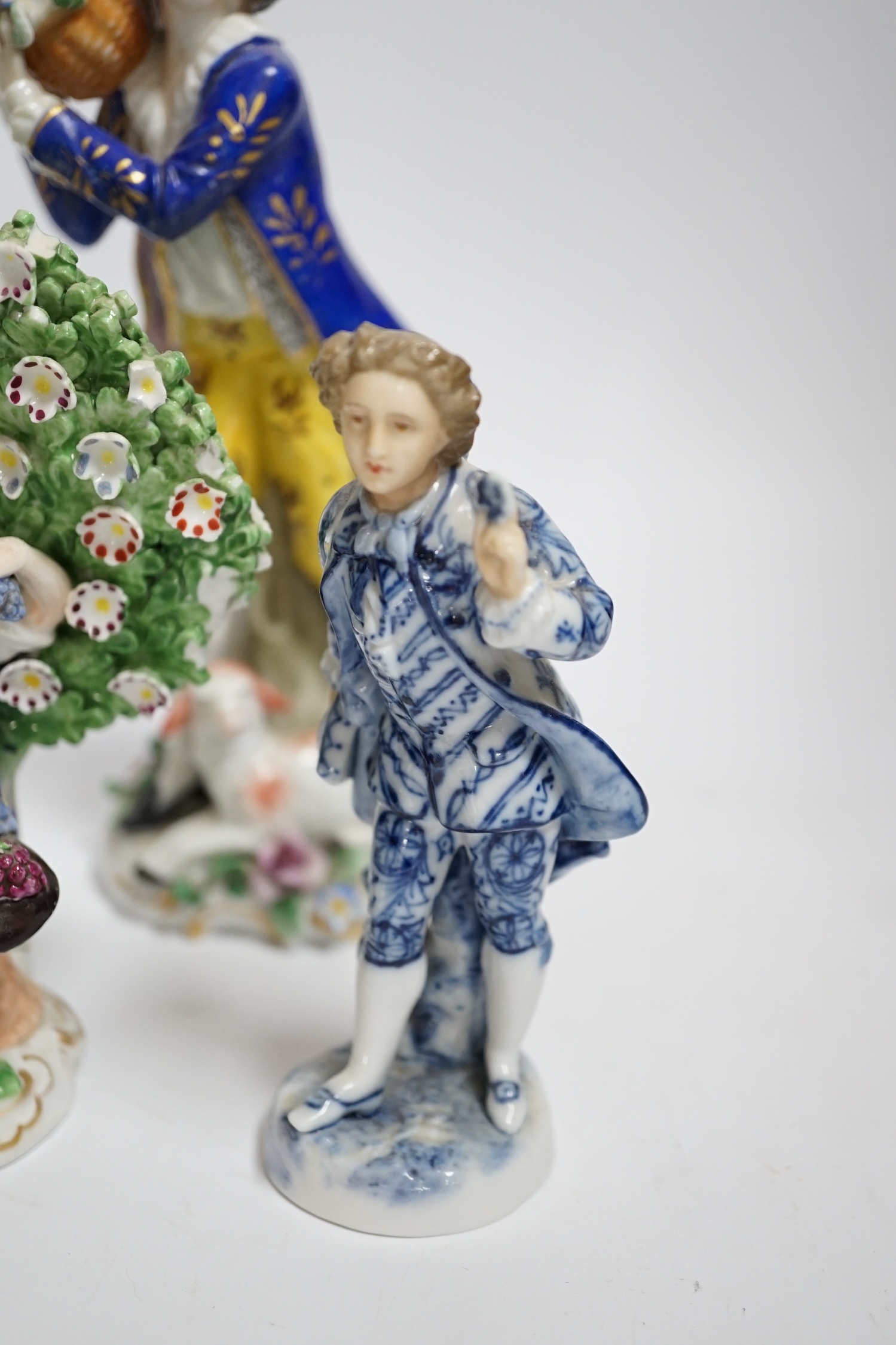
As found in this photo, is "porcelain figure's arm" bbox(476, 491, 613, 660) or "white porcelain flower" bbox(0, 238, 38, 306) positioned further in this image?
"white porcelain flower" bbox(0, 238, 38, 306)

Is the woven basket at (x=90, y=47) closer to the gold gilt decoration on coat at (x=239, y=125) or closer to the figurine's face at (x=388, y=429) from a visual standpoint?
the gold gilt decoration on coat at (x=239, y=125)

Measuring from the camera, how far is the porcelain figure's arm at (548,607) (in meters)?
1.46

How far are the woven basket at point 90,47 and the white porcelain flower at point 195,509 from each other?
0.74 metres

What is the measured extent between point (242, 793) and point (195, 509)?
0.75m

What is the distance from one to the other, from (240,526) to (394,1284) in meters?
0.92

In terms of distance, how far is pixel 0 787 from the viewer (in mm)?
2006

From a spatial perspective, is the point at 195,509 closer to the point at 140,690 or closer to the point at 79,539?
the point at 79,539

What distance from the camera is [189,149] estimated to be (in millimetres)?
2035

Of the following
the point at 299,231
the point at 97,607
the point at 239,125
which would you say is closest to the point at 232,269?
the point at 299,231

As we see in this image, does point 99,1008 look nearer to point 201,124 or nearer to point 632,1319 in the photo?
point 632,1319

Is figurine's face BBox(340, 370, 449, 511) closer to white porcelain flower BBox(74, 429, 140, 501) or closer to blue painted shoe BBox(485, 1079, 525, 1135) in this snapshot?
white porcelain flower BBox(74, 429, 140, 501)

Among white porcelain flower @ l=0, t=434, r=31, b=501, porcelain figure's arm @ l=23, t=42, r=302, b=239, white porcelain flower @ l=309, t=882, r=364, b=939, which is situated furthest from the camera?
white porcelain flower @ l=309, t=882, r=364, b=939

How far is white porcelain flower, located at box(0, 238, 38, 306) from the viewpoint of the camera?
5.50ft

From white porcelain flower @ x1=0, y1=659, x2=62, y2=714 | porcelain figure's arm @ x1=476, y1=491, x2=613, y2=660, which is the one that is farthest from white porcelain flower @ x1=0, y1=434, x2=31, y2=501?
porcelain figure's arm @ x1=476, y1=491, x2=613, y2=660
